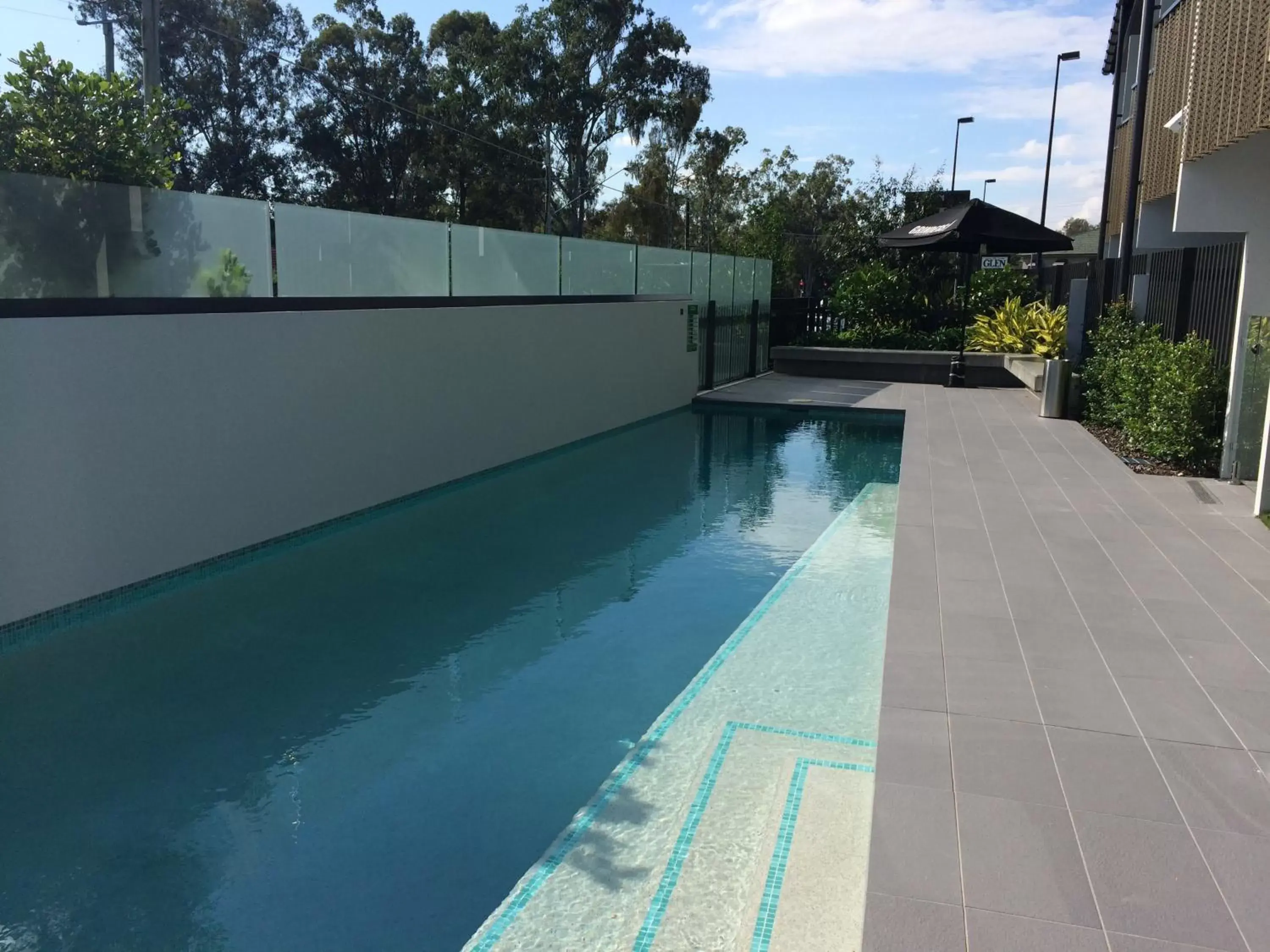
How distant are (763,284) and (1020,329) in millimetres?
4954

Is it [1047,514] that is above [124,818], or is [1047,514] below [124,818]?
above

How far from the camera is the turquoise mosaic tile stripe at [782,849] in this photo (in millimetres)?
2939

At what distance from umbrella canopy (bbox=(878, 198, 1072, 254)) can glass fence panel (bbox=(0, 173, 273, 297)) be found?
35.1 ft

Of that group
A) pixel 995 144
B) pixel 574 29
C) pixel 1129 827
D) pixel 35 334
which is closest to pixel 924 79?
pixel 995 144

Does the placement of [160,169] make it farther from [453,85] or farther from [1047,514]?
[453,85]

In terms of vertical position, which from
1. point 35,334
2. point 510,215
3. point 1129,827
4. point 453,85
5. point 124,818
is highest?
point 453,85

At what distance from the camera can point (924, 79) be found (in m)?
16.8

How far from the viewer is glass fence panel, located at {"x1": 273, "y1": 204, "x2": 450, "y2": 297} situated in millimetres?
7426

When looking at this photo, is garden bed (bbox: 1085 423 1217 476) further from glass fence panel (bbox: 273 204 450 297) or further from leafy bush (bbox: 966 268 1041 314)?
leafy bush (bbox: 966 268 1041 314)

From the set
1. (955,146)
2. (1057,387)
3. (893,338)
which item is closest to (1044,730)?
(1057,387)

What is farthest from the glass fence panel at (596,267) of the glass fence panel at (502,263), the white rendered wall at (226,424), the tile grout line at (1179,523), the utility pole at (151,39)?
the utility pole at (151,39)

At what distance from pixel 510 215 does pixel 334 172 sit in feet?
23.3

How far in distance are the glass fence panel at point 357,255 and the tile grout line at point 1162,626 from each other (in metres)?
5.72

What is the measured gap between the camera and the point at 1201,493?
25.4ft
